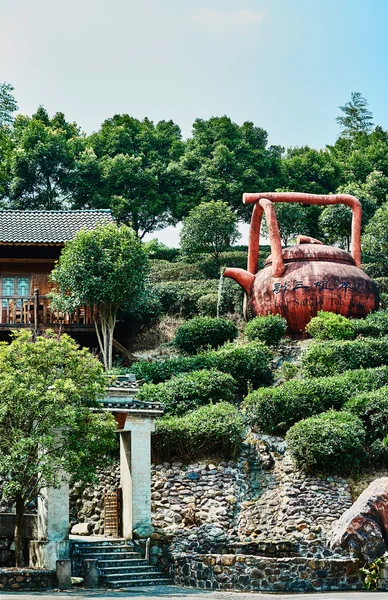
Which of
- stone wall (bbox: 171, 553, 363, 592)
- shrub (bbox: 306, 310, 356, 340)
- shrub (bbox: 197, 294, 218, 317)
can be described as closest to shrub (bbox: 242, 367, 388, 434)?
shrub (bbox: 306, 310, 356, 340)

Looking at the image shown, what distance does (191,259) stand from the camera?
131 ft

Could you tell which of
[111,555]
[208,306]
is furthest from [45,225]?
[111,555]

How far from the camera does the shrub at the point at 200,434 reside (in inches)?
837

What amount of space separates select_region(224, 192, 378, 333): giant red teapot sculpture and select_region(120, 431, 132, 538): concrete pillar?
10436 mm

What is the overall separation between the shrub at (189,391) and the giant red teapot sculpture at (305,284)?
17.3ft

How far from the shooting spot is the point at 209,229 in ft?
123

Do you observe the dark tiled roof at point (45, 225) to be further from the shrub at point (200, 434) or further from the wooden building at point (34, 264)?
the shrub at point (200, 434)

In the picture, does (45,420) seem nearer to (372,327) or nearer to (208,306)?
(372,327)

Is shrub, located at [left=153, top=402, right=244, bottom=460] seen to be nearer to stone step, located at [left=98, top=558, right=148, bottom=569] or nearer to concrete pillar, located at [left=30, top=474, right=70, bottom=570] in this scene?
stone step, located at [left=98, top=558, right=148, bottom=569]

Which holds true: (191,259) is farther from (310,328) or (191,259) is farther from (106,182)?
(310,328)

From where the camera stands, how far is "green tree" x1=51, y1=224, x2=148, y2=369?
26875 millimetres

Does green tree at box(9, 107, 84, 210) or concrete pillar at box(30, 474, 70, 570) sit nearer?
concrete pillar at box(30, 474, 70, 570)

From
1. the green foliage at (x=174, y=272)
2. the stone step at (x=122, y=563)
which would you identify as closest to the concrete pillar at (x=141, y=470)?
the stone step at (x=122, y=563)

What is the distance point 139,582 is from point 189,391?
7378mm
